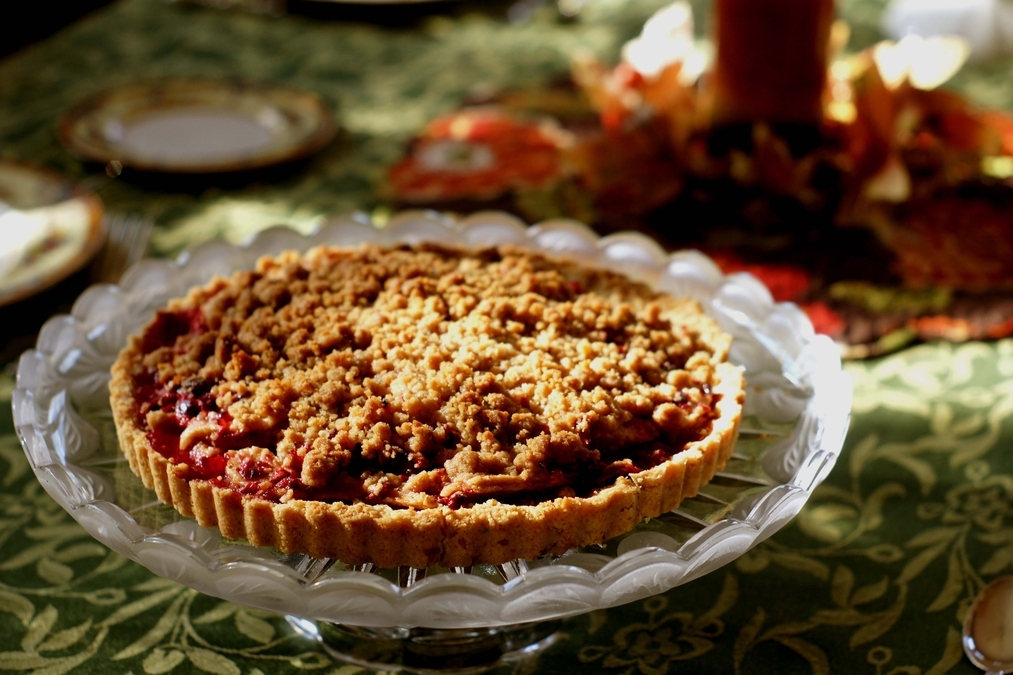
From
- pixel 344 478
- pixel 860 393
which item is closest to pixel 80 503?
pixel 344 478

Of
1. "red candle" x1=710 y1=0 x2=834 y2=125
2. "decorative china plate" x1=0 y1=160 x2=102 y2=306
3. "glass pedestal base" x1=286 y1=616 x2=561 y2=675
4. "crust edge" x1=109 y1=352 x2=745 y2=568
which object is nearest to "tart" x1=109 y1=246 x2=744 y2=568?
"crust edge" x1=109 y1=352 x2=745 y2=568

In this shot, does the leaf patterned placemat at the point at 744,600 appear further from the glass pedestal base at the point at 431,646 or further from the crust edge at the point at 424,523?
the crust edge at the point at 424,523

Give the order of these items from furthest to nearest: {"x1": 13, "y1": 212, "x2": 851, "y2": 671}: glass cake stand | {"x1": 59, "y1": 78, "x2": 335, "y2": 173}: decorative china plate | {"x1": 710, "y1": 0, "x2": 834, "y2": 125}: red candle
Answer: {"x1": 59, "y1": 78, "x2": 335, "y2": 173}: decorative china plate < {"x1": 710, "y1": 0, "x2": 834, "y2": 125}: red candle < {"x1": 13, "y1": 212, "x2": 851, "y2": 671}: glass cake stand

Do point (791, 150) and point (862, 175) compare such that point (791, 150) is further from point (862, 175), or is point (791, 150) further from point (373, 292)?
point (373, 292)

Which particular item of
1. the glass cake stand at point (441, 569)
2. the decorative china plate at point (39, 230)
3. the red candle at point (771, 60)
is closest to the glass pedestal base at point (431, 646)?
the glass cake stand at point (441, 569)

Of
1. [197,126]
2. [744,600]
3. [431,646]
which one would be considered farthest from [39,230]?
[744,600]

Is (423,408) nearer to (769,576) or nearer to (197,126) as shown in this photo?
(769,576)

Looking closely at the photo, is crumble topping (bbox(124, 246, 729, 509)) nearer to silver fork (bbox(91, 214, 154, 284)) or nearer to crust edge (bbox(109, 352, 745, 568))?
crust edge (bbox(109, 352, 745, 568))
